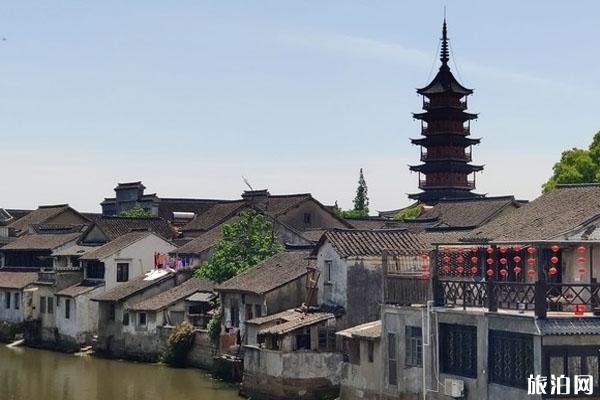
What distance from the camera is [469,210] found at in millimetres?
65688

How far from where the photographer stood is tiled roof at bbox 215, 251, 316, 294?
4456cm

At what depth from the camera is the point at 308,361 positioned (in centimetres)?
3838

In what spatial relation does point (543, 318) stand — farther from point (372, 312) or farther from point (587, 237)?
point (372, 312)

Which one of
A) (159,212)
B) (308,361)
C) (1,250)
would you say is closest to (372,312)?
(308,361)

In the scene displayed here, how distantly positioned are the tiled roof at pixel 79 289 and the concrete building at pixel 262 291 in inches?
589

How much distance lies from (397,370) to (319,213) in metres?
40.3

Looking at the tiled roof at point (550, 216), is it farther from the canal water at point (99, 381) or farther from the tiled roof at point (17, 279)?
the tiled roof at point (17, 279)

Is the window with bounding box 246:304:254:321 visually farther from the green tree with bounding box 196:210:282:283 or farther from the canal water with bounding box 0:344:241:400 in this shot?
the green tree with bounding box 196:210:282:283

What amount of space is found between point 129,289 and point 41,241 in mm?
18111

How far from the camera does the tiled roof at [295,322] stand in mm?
39031

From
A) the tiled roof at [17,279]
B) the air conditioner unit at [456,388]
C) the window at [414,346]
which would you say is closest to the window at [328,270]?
the window at [414,346]

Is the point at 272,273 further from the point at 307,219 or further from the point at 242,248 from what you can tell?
the point at 307,219

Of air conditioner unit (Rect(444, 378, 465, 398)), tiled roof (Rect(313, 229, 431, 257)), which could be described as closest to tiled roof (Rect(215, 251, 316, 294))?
tiled roof (Rect(313, 229, 431, 257))

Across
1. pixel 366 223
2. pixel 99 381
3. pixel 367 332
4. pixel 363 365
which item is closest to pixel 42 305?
pixel 99 381
